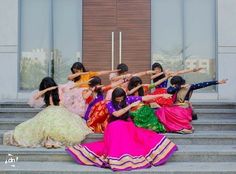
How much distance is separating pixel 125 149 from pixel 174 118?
1.61 metres

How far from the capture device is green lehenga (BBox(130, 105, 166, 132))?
8.12m

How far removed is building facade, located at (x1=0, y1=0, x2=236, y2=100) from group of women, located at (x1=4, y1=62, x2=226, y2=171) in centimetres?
217

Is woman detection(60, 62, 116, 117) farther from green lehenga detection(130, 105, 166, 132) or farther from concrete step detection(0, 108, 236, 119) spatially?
green lehenga detection(130, 105, 166, 132)

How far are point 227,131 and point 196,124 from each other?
0.57 metres

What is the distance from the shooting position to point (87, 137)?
7.88 m

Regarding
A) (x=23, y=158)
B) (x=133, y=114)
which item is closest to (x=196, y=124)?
(x=133, y=114)

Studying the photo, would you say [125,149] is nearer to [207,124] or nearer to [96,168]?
[96,168]

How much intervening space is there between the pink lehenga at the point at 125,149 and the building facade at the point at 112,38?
14.2 feet

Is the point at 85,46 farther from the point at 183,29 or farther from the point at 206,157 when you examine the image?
the point at 206,157

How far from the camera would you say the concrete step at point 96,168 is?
6.70 meters

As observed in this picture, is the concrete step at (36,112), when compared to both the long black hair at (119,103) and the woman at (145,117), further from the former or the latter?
the long black hair at (119,103)

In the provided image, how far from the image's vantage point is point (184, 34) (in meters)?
11.7

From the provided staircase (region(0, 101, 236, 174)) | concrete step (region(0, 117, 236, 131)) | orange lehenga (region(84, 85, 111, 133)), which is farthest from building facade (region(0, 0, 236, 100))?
orange lehenga (region(84, 85, 111, 133))

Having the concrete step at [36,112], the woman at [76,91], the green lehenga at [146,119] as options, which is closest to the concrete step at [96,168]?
the green lehenga at [146,119]
